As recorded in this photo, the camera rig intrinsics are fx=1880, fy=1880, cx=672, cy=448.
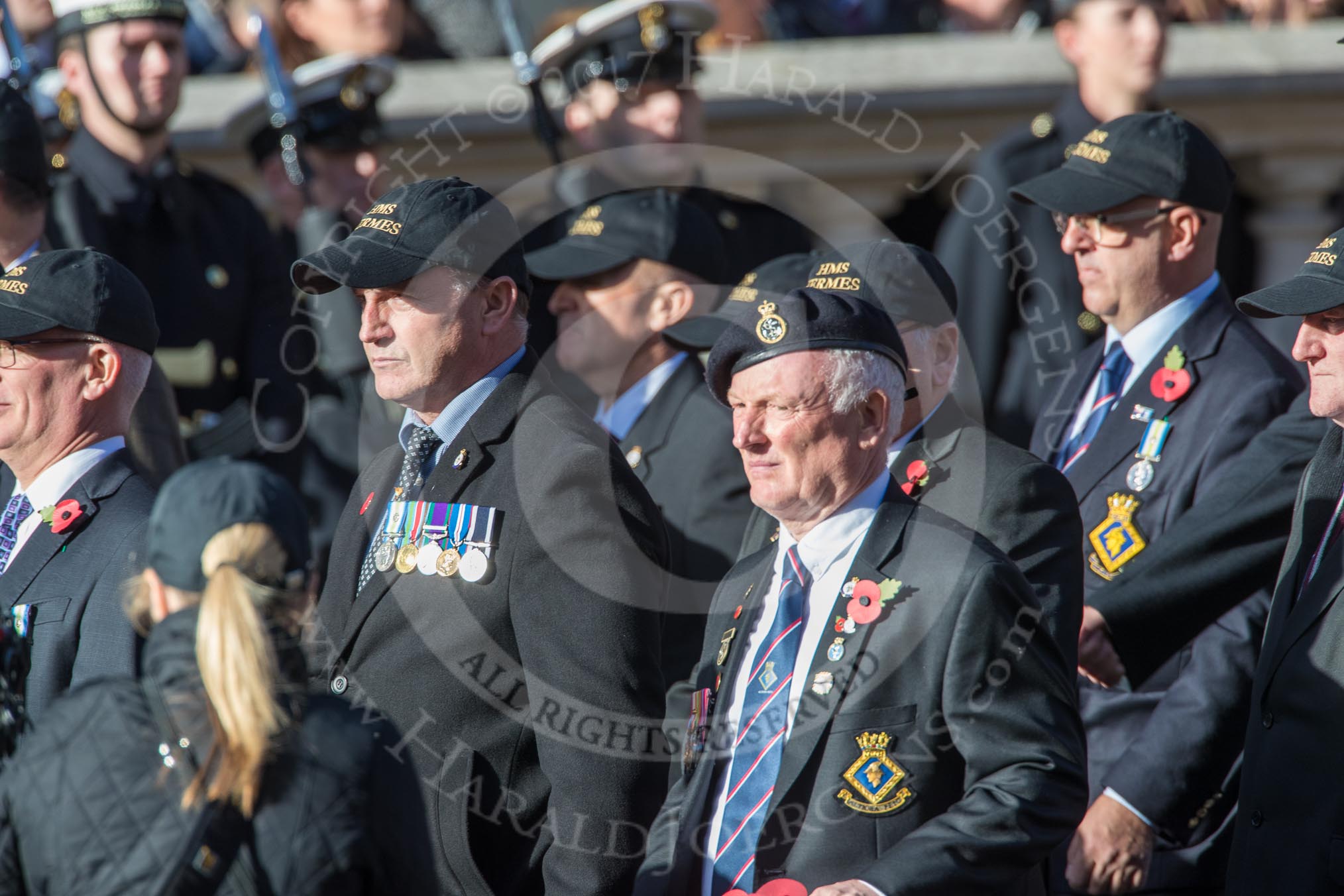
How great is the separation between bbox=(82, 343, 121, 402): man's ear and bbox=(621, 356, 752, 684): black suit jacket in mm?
1434

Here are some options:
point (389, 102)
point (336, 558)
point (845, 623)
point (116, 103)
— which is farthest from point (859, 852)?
point (389, 102)

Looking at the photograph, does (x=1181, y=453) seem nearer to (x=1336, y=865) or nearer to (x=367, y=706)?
(x=1336, y=865)

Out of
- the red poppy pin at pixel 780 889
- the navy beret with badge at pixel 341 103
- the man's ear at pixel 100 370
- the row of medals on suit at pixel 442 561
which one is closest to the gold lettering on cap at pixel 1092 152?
the row of medals on suit at pixel 442 561

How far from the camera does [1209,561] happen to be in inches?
176

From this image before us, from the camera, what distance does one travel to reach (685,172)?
22.3ft

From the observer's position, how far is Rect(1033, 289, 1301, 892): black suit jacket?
4434 millimetres

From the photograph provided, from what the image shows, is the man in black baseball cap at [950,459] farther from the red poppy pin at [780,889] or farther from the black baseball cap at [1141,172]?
the red poppy pin at [780,889]

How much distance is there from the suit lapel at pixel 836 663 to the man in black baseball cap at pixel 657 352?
58.2 inches

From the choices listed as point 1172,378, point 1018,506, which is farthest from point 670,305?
point 1018,506

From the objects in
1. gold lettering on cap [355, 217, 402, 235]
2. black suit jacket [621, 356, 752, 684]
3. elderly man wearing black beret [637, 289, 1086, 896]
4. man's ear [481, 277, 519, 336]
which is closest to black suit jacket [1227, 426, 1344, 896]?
elderly man wearing black beret [637, 289, 1086, 896]

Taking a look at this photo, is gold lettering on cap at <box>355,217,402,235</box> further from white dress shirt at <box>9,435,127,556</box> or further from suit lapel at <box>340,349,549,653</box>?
white dress shirt at <box>9,435,127,556</box>

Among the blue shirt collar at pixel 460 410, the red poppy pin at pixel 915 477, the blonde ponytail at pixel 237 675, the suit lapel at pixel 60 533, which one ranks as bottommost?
the red poppy pin at pixel 915 477

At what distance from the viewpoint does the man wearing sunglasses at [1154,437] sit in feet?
14.6

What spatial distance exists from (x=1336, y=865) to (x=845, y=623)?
1118 millimetres
